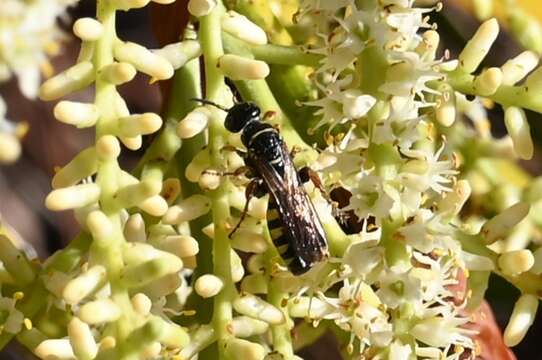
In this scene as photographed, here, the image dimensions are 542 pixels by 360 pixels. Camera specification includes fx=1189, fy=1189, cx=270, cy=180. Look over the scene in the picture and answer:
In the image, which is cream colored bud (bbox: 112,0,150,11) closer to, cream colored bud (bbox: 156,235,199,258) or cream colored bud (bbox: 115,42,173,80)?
cream colored bud (bbox: 115,42,173,80)

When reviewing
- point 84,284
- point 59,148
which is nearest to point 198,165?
point 84,284

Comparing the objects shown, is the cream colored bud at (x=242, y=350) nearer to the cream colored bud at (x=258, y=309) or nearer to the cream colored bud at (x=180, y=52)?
the cream colored bud at (x=258, y=309)

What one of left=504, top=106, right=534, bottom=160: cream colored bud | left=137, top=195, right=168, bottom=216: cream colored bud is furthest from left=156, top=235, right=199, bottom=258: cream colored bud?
left=504, top=106, right=534, bottom=160: cream colored bud

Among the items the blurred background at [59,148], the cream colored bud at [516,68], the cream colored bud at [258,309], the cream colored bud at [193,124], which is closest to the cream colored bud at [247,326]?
the cream colored bud at [258,309]

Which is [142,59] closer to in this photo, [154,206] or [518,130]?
[154,206]

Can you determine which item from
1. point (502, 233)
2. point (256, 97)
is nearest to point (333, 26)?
point (256, 97)

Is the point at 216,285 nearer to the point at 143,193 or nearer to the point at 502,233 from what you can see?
the point at 143,193
